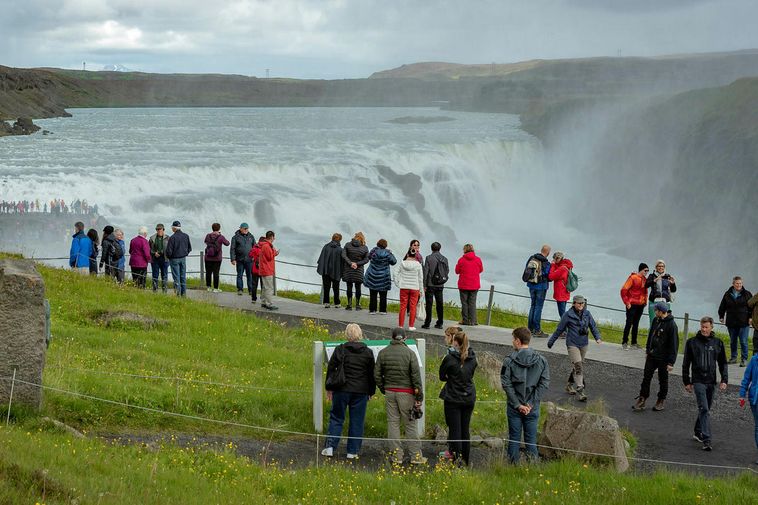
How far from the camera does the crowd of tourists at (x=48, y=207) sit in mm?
40312

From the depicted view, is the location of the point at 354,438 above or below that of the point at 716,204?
below

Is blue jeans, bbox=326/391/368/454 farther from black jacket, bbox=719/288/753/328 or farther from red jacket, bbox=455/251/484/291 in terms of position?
black jacket, bbox=719/288/753/328

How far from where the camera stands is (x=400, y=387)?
11672 millimetres

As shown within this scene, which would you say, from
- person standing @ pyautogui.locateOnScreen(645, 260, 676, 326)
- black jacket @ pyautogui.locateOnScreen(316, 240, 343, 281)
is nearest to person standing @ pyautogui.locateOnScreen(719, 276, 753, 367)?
person standing @ pyautogui.locateOnScreen(645, 260, 676, 326)

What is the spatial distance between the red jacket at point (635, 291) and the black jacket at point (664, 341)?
4.25 meters

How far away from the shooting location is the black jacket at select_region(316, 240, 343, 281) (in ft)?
71.5

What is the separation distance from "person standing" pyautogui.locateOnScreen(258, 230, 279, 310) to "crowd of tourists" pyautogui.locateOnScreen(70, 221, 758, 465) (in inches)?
1.0

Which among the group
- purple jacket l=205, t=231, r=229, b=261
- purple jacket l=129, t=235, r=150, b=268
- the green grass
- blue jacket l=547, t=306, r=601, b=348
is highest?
purple jacket l=205, t=231, r=229, b=261

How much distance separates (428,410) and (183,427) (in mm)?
3550

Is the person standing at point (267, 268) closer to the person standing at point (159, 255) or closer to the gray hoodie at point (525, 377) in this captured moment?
the person standing at point (159, 255)

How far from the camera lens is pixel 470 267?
20.3 m

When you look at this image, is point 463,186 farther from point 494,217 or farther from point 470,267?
point 470,267

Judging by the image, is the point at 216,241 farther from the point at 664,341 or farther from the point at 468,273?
the point at 664,341

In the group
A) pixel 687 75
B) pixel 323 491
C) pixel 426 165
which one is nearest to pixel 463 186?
pixel 426 165
